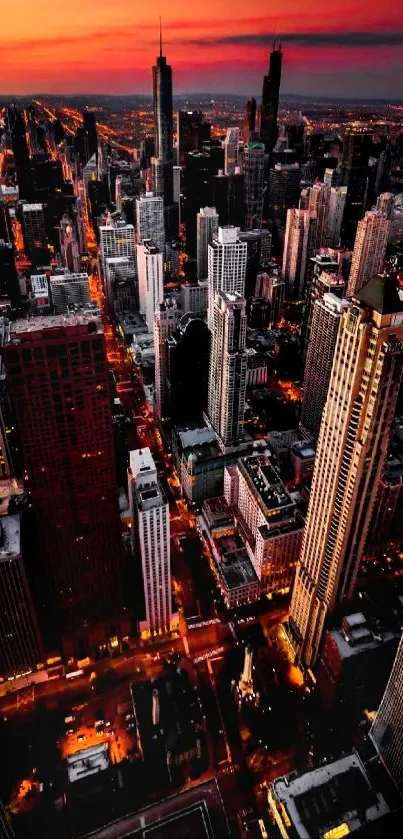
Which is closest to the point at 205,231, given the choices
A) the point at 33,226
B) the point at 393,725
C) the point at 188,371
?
the point at 33,226

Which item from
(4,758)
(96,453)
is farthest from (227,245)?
(4,758)

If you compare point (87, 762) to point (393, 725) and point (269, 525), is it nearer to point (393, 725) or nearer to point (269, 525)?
point (393, 725)

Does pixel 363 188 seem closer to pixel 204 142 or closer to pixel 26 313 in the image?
pixel 204 142

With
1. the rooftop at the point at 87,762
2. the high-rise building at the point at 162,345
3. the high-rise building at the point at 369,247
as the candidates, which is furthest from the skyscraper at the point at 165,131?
the rooftop at the point at 87,762

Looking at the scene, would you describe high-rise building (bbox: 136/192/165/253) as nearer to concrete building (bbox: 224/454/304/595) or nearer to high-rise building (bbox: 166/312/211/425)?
high-rise building (bbox: 166/312/211/425)

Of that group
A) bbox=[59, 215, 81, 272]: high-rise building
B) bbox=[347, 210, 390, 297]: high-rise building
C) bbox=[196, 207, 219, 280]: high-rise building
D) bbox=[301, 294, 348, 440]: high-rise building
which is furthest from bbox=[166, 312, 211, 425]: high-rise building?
bbox=[59, 215, 81, 272]: high-rise building

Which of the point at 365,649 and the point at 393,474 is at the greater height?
the point at 393,474
